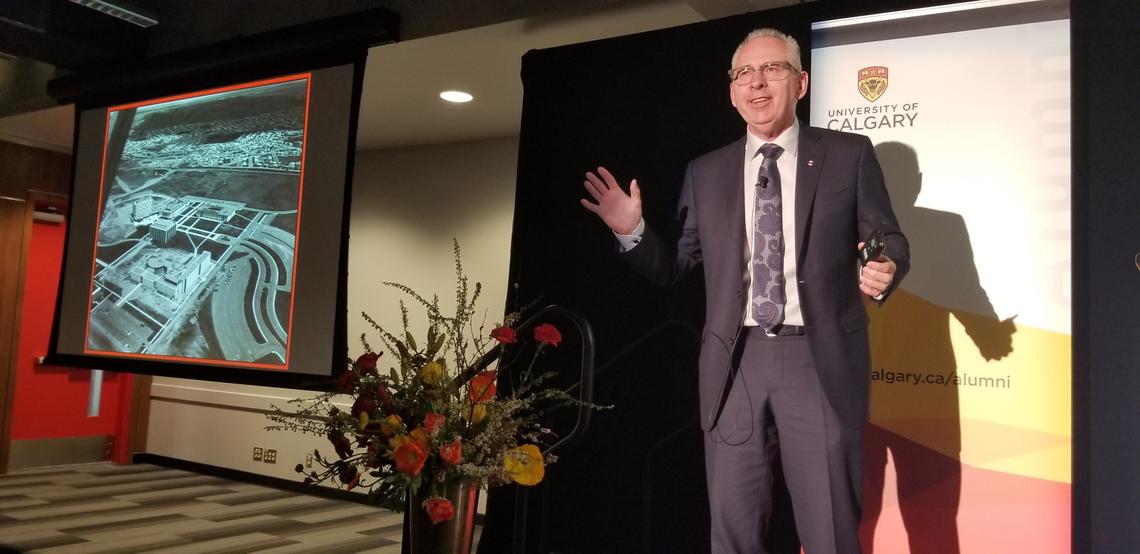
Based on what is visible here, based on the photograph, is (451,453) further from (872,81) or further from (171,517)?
(171,517)

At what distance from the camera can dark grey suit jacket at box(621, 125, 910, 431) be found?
2330 mm

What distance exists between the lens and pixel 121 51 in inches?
169

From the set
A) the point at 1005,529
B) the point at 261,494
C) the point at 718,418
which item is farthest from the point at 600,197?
the point at 261,494

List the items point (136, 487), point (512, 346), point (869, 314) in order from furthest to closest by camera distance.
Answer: point (136, 487)
point (512, 346)
point (869, 314)

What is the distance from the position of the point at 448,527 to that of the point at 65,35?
11.8 ft

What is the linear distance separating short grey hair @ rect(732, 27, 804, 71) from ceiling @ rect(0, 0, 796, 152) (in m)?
0.47

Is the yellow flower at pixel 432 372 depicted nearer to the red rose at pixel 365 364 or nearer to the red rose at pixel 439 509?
the red rose at pixel 365 364

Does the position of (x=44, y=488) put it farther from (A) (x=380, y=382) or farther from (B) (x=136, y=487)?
(A) (x=380, y=382)

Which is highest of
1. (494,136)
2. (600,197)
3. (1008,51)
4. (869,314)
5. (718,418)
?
(494,136)

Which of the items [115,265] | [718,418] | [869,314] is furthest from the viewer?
[115,265]

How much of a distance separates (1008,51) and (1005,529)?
1.24 metres

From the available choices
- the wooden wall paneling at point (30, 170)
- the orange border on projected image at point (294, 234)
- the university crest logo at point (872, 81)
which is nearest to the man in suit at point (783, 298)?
the university crest logo at point (872, 81)

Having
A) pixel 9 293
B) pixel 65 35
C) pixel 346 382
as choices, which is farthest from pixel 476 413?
pixel 9 293

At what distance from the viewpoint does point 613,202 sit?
9.20 feet
